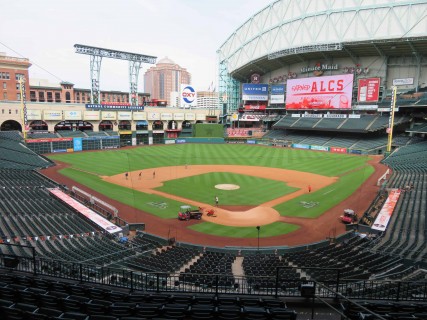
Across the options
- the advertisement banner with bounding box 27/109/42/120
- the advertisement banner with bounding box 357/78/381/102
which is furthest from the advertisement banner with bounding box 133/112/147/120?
the advertisement banner with bounding box 357/78/381/102

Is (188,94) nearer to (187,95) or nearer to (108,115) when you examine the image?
(187,95)

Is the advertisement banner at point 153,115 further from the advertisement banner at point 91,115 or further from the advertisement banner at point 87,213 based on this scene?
the advertisement banner at point 87,213

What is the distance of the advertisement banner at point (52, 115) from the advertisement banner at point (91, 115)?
603cm

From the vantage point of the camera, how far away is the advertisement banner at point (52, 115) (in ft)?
243

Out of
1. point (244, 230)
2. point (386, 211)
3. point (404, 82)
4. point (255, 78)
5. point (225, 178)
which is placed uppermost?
point (255, 78)

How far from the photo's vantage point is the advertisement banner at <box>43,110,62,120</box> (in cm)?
7421

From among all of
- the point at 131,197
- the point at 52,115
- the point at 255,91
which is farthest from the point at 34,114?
the point at 255,91

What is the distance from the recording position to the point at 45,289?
31.8 ft

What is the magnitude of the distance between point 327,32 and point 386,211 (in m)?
63.3

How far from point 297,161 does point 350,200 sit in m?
25.2

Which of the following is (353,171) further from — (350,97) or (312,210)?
(350,97)

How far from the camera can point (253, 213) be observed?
30594 millimetres

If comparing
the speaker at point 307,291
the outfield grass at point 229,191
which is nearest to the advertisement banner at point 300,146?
the outfield grass at point 229,191

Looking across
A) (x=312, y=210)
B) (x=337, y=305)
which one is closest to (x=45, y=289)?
(x=337, y=305)
